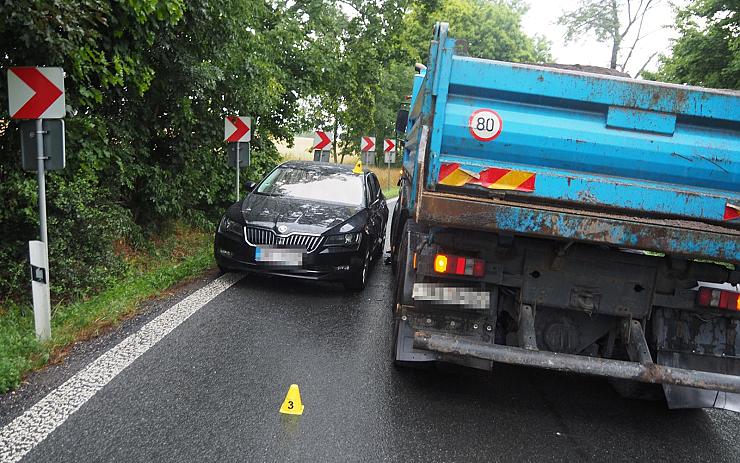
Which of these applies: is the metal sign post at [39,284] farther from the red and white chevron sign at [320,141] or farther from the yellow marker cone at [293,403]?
the red and white chevron sign at [320,141]

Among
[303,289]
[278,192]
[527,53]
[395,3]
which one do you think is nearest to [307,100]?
[395,3]

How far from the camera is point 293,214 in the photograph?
7070mm

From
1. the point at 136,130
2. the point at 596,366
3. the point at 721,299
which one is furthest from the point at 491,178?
the point at 136,130

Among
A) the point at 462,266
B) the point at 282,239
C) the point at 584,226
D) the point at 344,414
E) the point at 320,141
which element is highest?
the point at 320,141

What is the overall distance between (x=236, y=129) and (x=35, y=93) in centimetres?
543

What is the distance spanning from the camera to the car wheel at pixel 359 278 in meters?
6.96

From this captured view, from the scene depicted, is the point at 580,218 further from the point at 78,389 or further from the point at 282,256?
the point at 282,256

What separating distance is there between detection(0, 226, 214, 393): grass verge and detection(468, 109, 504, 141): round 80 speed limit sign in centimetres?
346

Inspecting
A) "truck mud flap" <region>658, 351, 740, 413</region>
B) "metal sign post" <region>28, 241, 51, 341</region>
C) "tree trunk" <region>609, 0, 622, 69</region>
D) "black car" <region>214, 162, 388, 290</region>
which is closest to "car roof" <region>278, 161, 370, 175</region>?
"black car" <region>214, 162, 388, 290</region>

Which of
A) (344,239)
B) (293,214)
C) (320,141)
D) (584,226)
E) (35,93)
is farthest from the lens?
(320,141)

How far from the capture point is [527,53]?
143 feet

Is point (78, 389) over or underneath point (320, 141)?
underneath

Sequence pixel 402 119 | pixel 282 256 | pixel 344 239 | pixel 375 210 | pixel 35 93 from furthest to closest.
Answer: pixel 375 210, pixel 402 119, pixel 344 239, pixel 282 256, pixel 35 93

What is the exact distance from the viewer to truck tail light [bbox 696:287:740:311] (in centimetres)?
375
